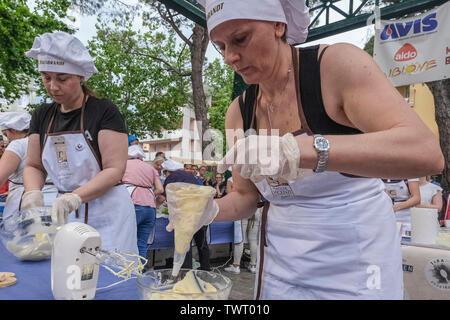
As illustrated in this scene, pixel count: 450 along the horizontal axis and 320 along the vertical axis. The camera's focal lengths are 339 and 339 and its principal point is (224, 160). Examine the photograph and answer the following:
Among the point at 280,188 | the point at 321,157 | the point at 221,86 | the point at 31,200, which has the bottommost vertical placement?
the point at 31,200

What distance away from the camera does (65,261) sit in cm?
100

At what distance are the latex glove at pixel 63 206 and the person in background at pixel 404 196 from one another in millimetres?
3325

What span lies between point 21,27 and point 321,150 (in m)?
9.13

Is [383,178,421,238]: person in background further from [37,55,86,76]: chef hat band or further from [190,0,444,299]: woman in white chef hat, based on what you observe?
[37,55,86,76]: chef hat band

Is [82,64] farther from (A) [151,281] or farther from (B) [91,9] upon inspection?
(B) [91,9]

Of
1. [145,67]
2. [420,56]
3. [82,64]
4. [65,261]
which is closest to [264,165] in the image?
[65,261]

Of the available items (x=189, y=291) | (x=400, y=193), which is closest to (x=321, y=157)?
(x=189, y=291)

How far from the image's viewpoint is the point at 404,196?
395cm

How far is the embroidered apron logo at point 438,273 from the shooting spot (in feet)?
8.23

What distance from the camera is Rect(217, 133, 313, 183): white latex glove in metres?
0.87

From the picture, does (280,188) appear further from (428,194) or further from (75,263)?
(428,194)

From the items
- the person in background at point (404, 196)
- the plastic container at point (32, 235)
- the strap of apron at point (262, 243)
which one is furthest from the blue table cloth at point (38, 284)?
the person in background at point (404, 196)

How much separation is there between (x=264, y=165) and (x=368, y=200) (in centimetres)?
49

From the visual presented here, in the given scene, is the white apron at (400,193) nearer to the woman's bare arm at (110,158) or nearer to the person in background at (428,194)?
the person in background at (428,194)
